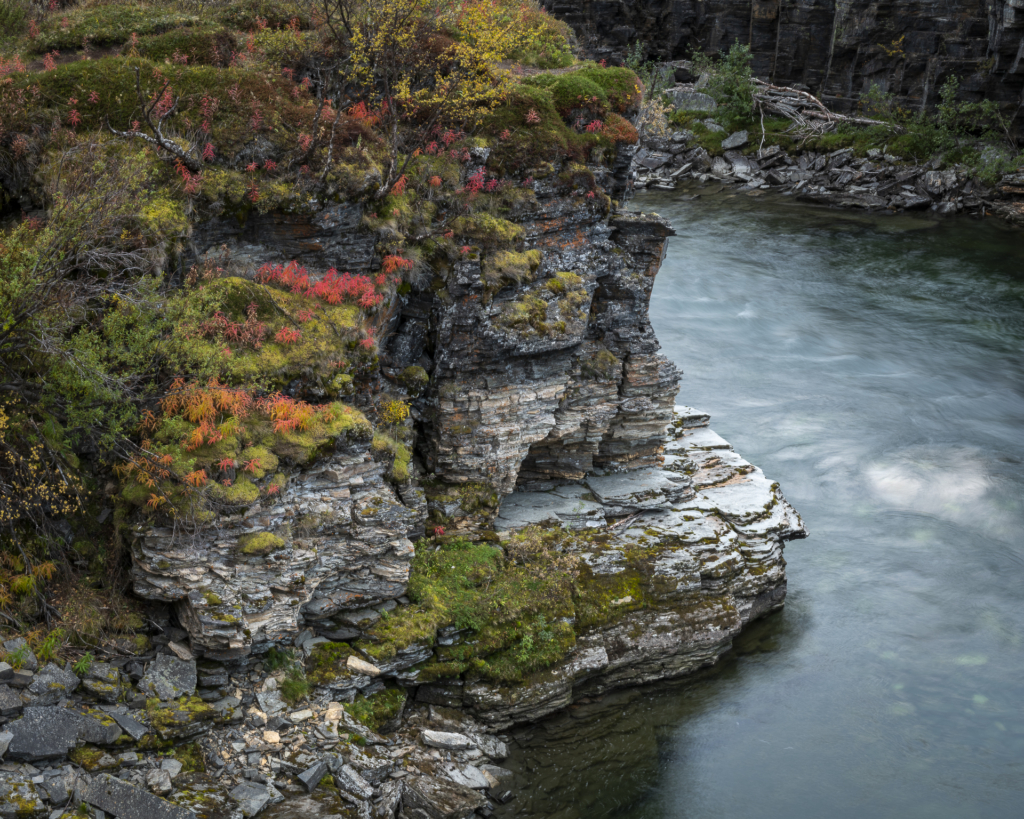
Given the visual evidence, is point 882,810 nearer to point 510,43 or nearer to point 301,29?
point 510,43

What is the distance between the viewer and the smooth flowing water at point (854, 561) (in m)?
16.7

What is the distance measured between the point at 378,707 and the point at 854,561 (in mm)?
14727

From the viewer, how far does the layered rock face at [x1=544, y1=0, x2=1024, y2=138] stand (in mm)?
50156

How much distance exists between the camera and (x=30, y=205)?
1572 cm

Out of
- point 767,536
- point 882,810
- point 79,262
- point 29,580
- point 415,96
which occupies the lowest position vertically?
point 882,810

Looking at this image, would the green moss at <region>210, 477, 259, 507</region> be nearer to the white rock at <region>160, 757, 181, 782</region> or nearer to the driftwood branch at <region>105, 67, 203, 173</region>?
the white rock at <region>160, 757, 181, 782</region>

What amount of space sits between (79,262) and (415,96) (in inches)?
343

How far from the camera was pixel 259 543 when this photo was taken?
14094 mm

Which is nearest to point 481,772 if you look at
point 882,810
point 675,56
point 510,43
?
point 882,810

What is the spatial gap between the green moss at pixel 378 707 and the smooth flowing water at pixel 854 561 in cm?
277

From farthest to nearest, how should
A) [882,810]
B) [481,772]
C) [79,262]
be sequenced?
1. [882,810]
2. [481,772]
3. [79,262]

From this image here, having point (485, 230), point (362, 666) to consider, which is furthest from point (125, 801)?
point (485, 230)

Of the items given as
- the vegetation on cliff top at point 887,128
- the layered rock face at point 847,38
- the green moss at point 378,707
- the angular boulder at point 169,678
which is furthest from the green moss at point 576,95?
the vegetation on cliff top at point 887,128

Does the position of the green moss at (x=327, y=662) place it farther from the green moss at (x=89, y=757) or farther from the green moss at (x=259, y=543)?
the green moss at (x=89, y=757)
